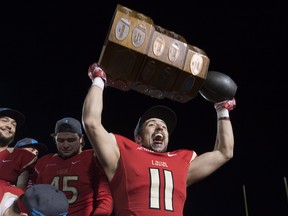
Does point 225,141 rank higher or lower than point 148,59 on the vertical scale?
lower

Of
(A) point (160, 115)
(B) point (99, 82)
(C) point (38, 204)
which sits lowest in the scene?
(C) point (38, 204)

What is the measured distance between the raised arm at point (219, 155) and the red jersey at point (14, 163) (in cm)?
121

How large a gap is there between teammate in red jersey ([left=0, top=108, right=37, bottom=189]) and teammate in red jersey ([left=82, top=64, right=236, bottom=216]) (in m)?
0.93

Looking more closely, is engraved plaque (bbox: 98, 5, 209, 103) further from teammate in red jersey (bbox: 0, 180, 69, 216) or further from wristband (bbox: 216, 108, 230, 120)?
teammate in red jersey (bbox: 0, 180, 69, 216)

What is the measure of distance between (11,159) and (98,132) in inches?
41.0

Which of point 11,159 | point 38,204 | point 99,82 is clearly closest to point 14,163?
point 11,159

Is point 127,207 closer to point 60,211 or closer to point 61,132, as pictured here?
point 60,211

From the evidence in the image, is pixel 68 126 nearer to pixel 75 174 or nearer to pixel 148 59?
pixel 75 174

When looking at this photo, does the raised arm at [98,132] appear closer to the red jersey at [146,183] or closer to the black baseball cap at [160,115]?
the red jersey at [146,183]

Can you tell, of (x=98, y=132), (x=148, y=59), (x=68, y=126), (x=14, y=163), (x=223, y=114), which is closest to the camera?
(x=98, y=132)

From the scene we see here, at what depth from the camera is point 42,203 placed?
182 centimetres

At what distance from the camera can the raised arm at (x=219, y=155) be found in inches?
91.0

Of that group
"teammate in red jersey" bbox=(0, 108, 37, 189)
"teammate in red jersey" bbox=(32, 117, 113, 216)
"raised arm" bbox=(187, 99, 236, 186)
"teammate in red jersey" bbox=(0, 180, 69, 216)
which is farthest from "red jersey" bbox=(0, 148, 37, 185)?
"raised arm" bbox=(187, 99, 236, 186)

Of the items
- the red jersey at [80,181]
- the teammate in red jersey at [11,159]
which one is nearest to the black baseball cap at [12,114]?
the teammate in red jersey at [11,159]
